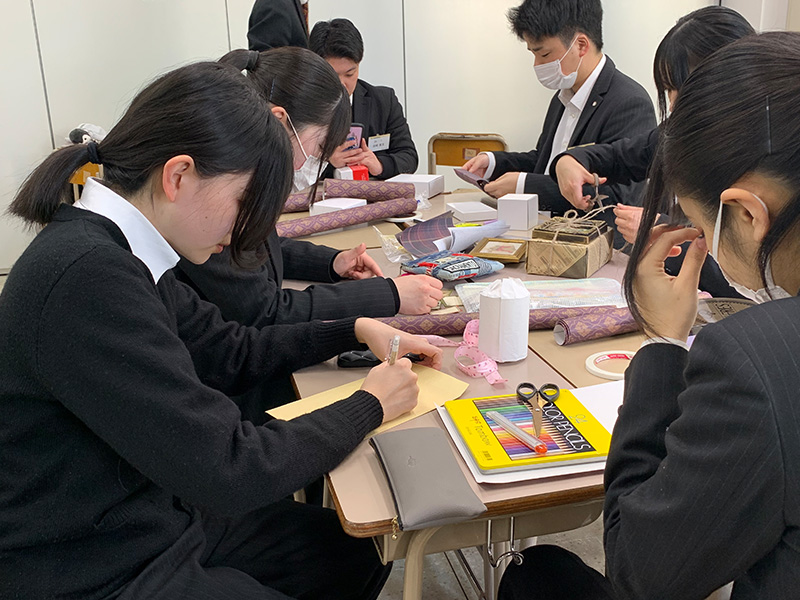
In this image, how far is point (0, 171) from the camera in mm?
4223

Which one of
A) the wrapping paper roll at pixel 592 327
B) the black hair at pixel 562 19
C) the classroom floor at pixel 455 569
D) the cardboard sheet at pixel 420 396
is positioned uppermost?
the black hair at pixel 562 19

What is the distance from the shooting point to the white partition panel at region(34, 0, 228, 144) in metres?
4.22

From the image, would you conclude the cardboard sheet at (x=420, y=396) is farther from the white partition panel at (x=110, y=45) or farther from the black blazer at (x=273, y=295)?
the white partition panel at (x=110, y=45)

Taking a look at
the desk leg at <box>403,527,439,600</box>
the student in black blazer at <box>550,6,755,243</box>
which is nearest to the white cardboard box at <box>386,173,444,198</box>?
the student in black blazer at <box>550,6,755,243</box>

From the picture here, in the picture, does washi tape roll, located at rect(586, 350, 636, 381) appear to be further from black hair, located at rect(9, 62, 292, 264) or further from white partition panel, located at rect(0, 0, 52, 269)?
white partition panel, located at rect(0, 0, 52, 269)

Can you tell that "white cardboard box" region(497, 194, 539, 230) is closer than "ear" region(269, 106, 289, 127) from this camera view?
No

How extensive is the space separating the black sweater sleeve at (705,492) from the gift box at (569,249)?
1085 mm

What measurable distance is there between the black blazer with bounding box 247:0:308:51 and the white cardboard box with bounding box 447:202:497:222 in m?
0.88

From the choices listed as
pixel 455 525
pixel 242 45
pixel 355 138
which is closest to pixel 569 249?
pixel 455 525

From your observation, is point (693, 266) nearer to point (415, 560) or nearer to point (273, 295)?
point (415, 560)

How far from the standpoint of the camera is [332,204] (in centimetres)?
275

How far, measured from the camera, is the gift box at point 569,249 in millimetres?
1867

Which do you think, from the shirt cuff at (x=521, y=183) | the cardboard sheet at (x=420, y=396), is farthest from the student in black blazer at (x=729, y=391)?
the shirt cuff at (x=521, y=183)

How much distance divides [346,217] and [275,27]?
787mm
